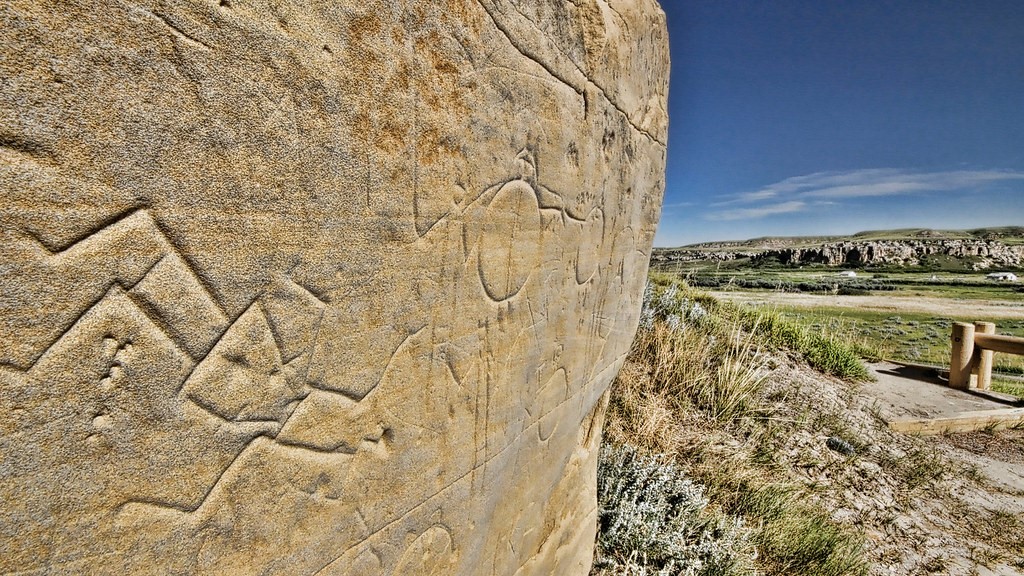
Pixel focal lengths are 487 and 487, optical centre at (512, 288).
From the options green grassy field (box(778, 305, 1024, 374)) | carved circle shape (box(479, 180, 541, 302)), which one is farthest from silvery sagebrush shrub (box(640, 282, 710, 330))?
carved circle shape (box(479, 180, 541, 302))

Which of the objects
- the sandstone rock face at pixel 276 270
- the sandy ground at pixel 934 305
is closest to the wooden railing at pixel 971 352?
the sandstone rock face at pixel 276 270

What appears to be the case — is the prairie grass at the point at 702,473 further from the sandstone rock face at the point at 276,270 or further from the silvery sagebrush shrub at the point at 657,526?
the sandstone rock face at the point at 276,270

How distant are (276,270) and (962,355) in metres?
9.82

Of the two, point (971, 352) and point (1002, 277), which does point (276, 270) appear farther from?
point (1002, 277)

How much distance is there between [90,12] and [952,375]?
1024cm

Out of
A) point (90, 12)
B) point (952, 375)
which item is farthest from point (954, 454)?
point (90, 12)

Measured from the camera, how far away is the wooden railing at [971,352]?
7.31 metres

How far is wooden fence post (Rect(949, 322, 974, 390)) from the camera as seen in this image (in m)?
7.36

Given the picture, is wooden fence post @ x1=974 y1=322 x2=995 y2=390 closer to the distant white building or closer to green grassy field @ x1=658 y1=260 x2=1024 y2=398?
green grassy field @ x1=658 y1=260 x2=1024 y2=398

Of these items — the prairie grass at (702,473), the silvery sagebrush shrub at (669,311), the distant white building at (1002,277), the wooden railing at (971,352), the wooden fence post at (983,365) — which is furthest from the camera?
the distant white building at (1002,277)

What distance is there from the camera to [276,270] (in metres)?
0.85

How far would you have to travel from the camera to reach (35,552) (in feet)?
2.13

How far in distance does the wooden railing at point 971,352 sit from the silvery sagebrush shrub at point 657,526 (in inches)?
264

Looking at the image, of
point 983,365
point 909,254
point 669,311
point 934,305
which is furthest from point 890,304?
point 669,311
